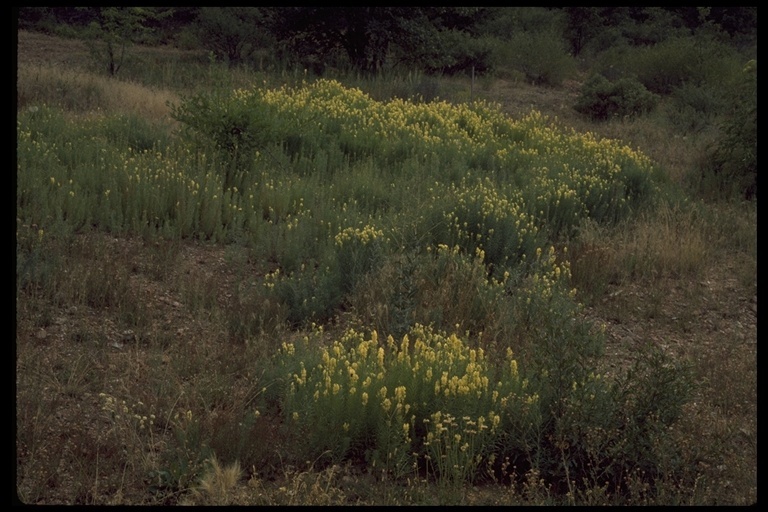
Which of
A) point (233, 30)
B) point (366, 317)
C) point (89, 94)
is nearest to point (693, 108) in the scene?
point (89, 94)

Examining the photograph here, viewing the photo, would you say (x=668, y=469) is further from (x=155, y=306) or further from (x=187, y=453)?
(x=155, y=306)

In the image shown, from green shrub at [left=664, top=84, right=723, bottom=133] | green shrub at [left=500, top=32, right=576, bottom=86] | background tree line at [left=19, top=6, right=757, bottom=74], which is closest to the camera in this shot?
green shrub at [left=664, top=84, right=723, bottom=133]

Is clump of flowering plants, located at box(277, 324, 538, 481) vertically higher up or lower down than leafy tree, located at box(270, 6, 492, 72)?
lower down

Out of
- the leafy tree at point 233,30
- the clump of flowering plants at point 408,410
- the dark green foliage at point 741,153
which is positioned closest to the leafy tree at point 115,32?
the leafy tree at point 233,30

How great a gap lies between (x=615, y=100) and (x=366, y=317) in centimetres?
1130

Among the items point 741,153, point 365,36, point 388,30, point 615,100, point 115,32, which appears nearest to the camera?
point 741,153

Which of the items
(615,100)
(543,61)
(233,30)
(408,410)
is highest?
(543,61)

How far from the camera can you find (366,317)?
20.5ft

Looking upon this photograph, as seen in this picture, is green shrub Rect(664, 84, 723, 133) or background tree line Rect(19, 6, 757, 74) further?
background tree line Rect(19, 6, 757, 74)

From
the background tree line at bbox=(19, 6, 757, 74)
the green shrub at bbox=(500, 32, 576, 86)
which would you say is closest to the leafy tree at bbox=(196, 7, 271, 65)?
the background tree line at bbox=(19, 6, 757, 74)

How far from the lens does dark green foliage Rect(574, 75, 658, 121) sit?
52.2ft

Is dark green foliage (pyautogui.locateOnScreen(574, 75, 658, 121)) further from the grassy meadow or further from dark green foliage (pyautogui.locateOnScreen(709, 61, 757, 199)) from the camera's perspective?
dark green foliage (pyautogui.locateOnScreen(709, 61, 757, 199))

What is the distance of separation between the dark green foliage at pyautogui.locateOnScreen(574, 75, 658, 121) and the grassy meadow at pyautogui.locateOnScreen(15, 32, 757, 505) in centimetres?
397

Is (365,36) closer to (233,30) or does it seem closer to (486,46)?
(233,30)
